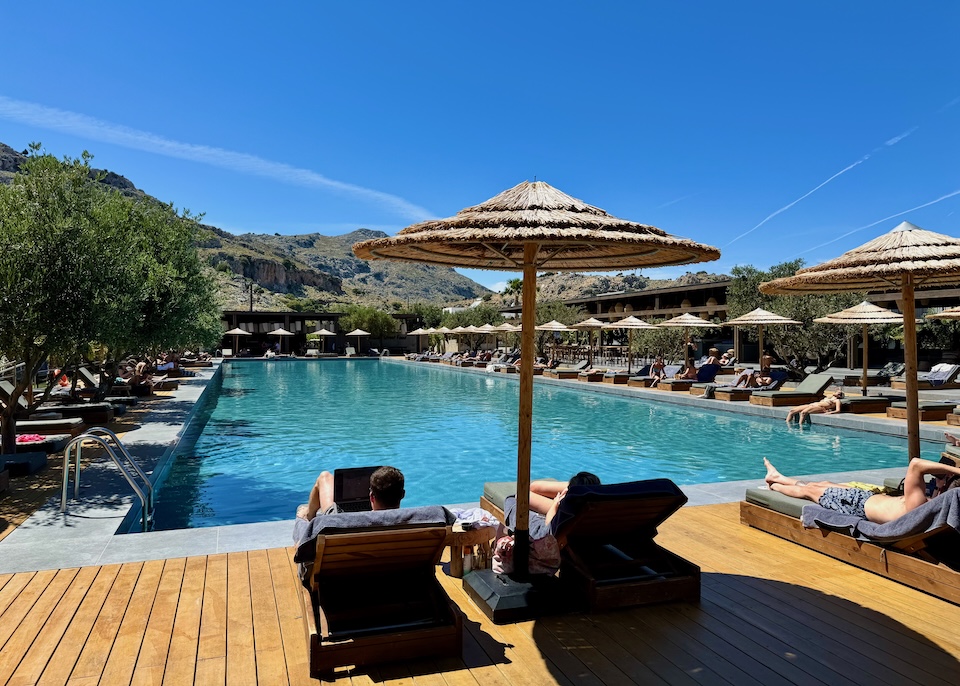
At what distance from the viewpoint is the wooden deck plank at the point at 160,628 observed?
260 cm

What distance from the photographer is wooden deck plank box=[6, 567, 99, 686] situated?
2564 millimetres

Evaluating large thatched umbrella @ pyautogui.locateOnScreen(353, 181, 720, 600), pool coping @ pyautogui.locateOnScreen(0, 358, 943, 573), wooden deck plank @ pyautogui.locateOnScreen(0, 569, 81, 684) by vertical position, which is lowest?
wooden deck plank @ pyautogui.locateOnScreen(0, 569, 81, 684)

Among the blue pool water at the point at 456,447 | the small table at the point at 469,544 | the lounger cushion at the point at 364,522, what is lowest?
the blue pool water at the point at 456,447

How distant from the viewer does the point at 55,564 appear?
153 inches

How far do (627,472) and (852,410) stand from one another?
20.0 feet

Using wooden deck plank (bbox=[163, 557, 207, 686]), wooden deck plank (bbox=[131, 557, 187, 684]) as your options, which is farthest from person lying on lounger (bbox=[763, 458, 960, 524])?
wooden deck plank (bbox=[131, 557, 187, 684])

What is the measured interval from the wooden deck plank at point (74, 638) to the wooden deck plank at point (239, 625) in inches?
24.3

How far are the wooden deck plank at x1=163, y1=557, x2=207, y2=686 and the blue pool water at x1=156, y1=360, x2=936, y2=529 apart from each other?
3.04 m

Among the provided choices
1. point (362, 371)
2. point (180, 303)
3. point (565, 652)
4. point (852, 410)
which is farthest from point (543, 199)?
point (362, 371)

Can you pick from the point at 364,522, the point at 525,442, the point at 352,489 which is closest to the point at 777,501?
the point at 525,442

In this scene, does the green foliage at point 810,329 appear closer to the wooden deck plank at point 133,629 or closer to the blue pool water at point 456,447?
the blue pool water at point 456,447

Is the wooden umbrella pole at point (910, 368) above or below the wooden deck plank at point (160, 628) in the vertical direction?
above

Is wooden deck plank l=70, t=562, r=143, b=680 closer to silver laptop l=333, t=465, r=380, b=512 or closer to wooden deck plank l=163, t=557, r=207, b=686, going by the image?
wooden deck plank l=163, t=557, r=207, b=686

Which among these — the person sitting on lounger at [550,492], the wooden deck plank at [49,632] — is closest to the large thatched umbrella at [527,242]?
the person sitting on lounger at [550,492]
